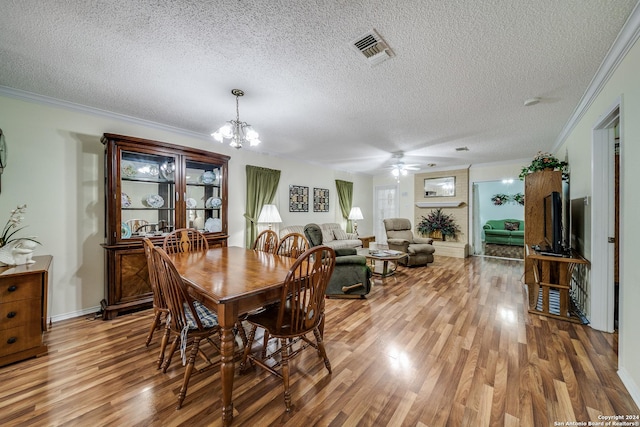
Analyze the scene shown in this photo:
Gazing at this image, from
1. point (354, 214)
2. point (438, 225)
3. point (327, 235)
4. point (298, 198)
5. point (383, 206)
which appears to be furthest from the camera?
point (383, 206)

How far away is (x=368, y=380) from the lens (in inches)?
70.5

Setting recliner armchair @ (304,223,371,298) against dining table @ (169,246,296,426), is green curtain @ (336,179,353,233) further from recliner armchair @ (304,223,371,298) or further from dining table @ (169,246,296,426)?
dining table @ (169,246,296,426)

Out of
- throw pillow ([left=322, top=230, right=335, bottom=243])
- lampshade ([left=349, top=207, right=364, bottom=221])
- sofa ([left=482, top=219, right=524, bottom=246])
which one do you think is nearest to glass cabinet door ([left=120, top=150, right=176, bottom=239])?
throw pillow ([left=322, top=230, right=335, bottom=243])

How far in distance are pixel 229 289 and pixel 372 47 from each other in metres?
1.96

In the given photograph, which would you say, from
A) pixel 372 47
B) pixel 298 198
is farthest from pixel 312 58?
pixel 298 198

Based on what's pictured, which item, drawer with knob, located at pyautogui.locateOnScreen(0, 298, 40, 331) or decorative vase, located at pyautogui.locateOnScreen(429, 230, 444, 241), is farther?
decorative vase, located at pyautogui.locateOnScreen(429, 230, 444, 241)

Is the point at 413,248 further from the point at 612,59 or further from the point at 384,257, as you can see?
the point at 612,59

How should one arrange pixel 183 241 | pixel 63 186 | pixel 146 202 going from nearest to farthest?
pixel 63 186, pixel 183 241, pixel 146 202

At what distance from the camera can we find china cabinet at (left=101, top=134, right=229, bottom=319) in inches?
108

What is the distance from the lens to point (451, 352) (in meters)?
2.13

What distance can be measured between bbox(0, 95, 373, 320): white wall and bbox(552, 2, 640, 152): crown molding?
186 inches

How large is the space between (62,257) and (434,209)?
7387mm

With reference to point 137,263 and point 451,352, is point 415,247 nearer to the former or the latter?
point 451,352

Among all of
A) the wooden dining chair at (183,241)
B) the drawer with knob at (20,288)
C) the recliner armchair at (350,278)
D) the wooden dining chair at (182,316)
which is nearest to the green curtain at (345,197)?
the recliner armchair at (350,278)
